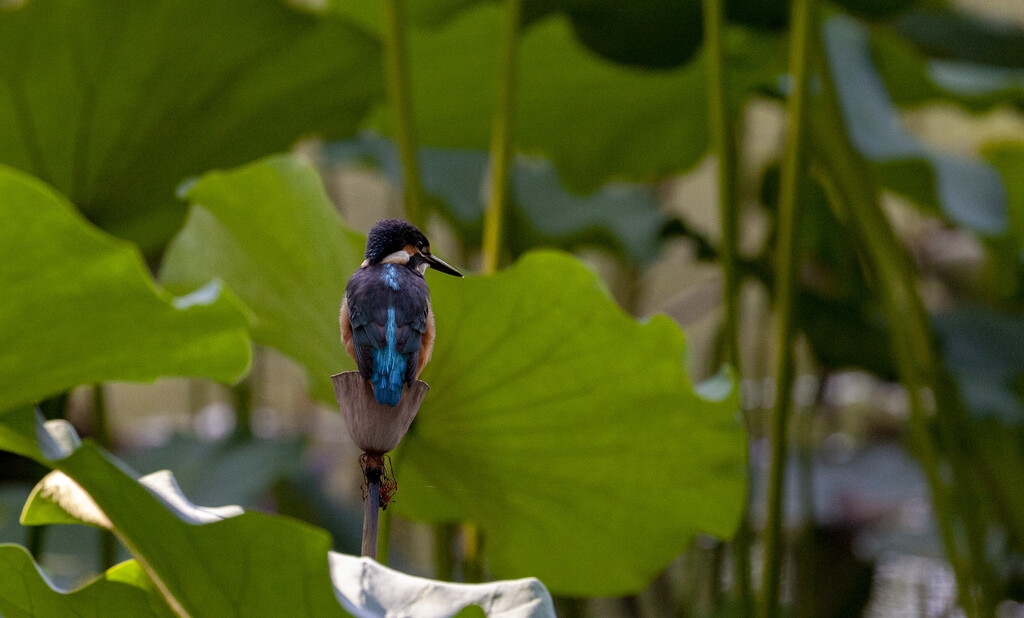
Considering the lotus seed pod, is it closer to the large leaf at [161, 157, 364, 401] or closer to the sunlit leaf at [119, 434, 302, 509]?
the large leaf at [161, 157, 364, 401]

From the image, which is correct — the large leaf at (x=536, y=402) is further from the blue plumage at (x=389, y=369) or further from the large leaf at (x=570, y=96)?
the large leaf at (x=570, y=96)

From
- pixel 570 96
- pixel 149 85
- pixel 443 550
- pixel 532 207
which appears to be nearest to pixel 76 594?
pixel 443 550

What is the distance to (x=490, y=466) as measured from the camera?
246 mm

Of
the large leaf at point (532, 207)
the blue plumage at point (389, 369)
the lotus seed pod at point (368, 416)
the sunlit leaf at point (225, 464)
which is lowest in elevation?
the sunlit leaf at point (225, 464)

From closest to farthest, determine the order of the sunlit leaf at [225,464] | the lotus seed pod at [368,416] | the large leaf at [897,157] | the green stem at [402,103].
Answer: the lotus seed pod at [368,416], the green stem at [402,103], the large leaf at [897,157], the sunlit leaf at [225,464]

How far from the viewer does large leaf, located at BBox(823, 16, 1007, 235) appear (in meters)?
0.47

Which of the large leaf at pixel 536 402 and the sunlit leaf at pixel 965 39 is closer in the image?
the large leaf at pixel 536 402

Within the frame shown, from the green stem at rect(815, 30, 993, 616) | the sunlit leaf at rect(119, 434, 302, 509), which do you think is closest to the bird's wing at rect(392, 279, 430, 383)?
the green stem at rect(815, 30, 993, 616)

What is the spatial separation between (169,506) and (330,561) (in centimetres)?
3

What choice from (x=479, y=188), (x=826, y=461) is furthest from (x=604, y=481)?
(x=826, y=461)

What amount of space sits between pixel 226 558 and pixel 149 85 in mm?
297

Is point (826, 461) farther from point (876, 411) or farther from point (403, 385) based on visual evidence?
point (403, 385)

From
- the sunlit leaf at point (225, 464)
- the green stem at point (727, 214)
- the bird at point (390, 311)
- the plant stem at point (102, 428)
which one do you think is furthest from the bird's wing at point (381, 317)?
the sunlit leaf at point (225, 464)

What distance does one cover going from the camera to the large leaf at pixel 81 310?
19 cm
